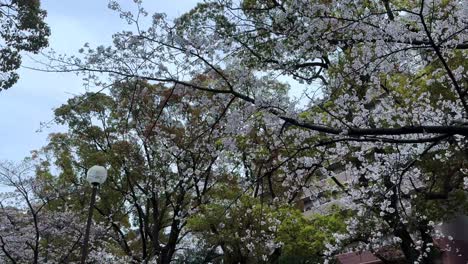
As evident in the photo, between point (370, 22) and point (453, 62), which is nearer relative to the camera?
point (370, 22)

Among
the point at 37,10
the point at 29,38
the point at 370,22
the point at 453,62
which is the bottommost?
the point at 370,22

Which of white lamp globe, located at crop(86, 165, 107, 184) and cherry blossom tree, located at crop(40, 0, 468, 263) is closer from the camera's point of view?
cherry blossom tree, located at crop(40, 0, 468, 263)

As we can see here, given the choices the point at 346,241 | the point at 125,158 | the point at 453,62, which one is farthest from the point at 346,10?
the point at 125,158

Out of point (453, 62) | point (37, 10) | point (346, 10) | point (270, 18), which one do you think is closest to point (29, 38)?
point (37, 10)

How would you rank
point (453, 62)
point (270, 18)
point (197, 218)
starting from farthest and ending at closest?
point (197, 218) < point (453, 62) < point (270, 18)

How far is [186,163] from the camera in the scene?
8836 millimetres

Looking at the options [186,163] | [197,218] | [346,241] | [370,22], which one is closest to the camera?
[370,22]

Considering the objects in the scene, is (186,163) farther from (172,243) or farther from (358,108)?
(172,243)

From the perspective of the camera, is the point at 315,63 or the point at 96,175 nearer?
the point at 315,63

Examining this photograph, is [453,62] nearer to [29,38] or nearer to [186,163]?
[186,163]

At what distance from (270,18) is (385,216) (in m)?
5.31

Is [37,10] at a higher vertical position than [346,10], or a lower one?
higher

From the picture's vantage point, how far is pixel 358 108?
233 inches

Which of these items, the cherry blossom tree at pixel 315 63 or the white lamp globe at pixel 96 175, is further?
the white lamp globe at pixel 96 175
